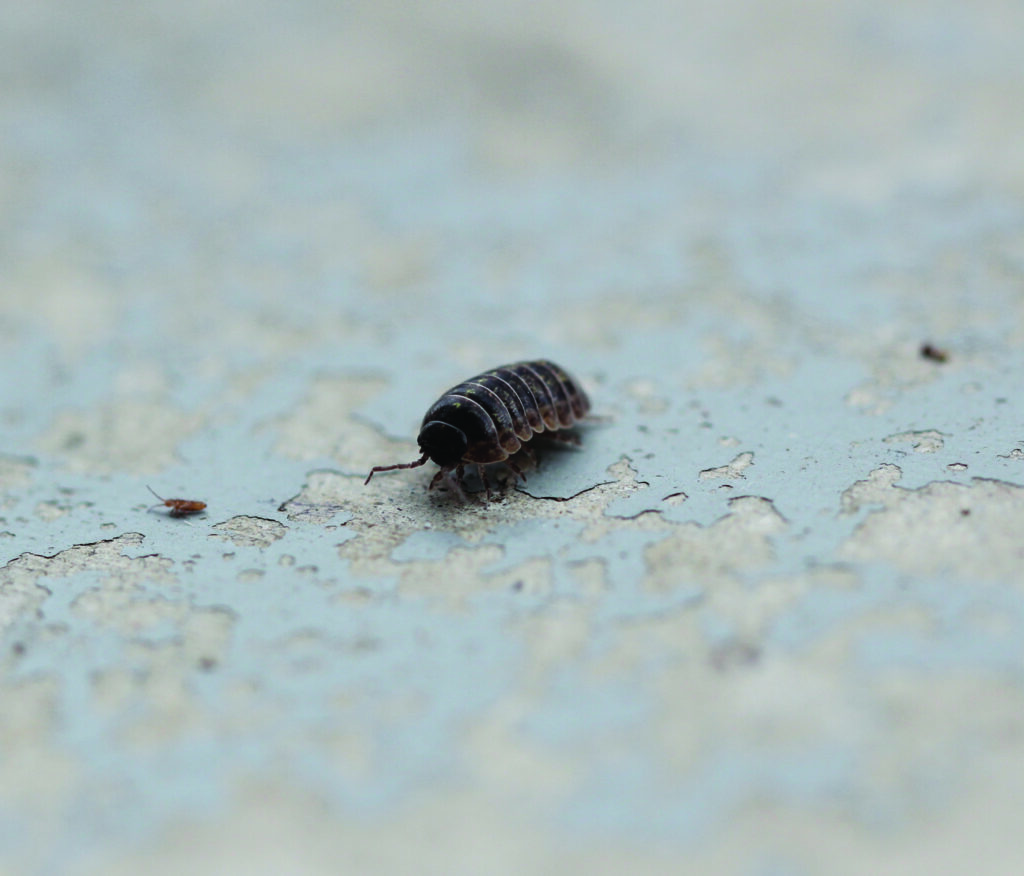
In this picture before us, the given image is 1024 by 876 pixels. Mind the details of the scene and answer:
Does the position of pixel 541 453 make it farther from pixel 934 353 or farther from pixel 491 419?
pixel 934 353

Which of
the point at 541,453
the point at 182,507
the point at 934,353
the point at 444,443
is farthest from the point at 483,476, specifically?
the point at 934,353

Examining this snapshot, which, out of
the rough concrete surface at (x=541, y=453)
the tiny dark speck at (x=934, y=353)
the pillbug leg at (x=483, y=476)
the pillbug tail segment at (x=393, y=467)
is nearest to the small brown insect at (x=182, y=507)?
the rough concrete surface at (x=541, y=453)

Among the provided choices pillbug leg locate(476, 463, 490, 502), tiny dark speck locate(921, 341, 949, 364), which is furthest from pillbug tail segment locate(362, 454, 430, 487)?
tiny dark speck locate(921, 341, 949, 364)

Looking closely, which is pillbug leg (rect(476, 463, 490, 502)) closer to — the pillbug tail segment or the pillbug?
the pillbug

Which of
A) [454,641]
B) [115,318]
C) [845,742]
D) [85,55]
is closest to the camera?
[845,742]

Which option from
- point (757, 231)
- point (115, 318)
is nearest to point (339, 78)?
point (115, 318)

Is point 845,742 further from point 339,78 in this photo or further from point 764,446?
point 339,78
